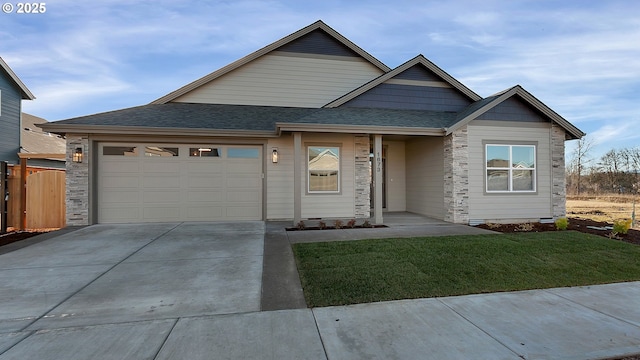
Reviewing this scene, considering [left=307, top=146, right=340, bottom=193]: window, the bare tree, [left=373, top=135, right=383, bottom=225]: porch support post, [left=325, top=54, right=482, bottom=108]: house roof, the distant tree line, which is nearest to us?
[left=373, top=135, right=383, bottom=225]: porch support post

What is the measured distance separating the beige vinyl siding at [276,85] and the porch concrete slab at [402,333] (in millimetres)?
9363

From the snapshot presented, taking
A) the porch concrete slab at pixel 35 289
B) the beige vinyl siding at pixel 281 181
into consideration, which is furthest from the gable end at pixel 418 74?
the porch concrete slab at pixel 35 289

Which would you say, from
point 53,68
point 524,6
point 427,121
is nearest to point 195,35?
point 53,68

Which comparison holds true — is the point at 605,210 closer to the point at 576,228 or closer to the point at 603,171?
the point at 576,228

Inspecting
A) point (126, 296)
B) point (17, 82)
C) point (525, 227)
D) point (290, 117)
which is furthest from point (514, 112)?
point (17, 82)

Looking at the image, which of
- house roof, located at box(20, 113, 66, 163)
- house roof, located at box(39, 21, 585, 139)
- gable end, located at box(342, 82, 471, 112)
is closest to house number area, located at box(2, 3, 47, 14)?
house roof, located at box(39, 21, 585, 139)

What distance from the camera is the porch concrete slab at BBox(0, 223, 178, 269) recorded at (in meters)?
5.29

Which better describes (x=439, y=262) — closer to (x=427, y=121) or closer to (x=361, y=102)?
(x=427, y=121)

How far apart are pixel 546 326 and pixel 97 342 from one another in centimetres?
451

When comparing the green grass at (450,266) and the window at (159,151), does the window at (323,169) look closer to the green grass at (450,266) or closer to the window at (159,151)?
the green grass at (450,266)

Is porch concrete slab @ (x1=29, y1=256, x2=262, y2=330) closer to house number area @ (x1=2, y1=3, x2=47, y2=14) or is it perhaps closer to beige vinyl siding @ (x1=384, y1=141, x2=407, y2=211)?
beige vinyl siding @ (x1=384, y1=141, x2=407, y2=211)

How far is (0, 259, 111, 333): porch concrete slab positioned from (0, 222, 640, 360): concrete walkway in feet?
0.05

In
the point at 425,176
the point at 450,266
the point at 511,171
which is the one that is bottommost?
the point at 450,266

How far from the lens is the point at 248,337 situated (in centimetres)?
289
